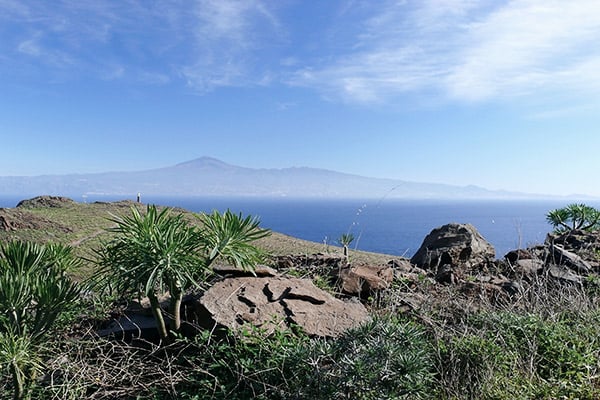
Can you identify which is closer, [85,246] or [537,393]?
[537,393]

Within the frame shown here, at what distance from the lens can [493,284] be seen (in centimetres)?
555

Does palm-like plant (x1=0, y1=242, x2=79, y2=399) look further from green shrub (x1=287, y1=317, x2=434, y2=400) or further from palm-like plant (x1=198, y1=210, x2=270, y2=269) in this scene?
green shrub (x1=287, y1=317, x2=434, y2=400)

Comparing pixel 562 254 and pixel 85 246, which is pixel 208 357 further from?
pixel 85 246

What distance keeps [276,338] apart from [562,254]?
5080 millimetres

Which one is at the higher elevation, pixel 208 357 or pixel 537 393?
pixel 208 357

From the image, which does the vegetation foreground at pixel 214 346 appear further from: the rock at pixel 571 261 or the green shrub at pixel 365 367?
the rock at pixel 571 261

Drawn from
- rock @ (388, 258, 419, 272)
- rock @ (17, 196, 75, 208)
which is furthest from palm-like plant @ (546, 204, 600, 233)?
rock @ (17, 196, 75, 208)

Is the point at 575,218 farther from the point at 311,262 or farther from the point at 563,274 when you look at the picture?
the point at 311,262

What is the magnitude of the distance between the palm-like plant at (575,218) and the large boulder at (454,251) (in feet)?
10.7

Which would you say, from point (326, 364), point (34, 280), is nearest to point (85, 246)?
point (34, 280)

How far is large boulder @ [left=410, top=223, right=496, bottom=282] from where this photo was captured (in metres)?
6.93

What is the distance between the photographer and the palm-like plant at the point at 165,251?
125 inches

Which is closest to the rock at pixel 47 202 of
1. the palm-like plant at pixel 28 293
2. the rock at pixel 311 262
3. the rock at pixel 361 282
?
the rock at pixel 311 262

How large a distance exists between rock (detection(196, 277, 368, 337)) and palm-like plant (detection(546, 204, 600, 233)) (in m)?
8.12
